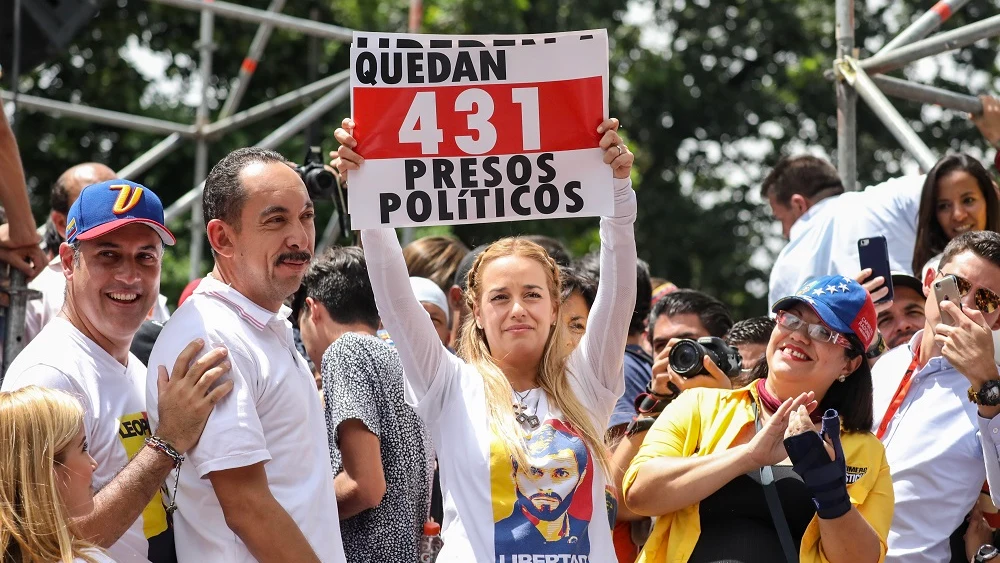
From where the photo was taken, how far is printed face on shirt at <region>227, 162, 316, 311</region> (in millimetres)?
3623

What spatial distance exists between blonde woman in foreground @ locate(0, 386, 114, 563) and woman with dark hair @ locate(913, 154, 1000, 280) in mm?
4013

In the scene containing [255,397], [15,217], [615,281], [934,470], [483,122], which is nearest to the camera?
[255,397]

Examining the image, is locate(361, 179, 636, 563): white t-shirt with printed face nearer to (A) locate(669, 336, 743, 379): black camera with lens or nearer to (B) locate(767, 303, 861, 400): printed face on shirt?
(B) locate(767, 303, 861, 400): printed face on shirt

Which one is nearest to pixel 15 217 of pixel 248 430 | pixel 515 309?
pixel 248 430

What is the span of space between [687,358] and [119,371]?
1.99m

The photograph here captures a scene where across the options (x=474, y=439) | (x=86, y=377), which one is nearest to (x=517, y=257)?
(x=474, y=439)

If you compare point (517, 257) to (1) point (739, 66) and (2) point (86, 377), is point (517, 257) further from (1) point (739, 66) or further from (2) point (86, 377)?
(1) point (739, 66)

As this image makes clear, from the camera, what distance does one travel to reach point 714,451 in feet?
13.8

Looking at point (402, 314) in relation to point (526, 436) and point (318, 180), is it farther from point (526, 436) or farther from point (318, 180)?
point (318, 180)

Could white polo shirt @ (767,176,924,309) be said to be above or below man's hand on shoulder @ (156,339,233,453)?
above

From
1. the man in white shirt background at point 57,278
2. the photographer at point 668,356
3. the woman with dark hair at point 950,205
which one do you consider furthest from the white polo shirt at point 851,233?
the man in white shirt background at point 57,278

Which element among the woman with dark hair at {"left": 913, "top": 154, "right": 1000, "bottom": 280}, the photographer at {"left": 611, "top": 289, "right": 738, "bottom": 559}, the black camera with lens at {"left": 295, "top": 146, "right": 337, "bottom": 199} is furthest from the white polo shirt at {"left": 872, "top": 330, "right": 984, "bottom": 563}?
the black camera with lens at {"left": 295, "top": 146, "right": 337, "bottom": 199}

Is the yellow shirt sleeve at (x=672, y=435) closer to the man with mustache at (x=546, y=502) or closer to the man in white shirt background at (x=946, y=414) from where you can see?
the man with mustache at (x=546, y=502)

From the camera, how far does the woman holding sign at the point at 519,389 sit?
12.1 ft
